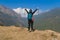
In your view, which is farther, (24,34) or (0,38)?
(24,34)

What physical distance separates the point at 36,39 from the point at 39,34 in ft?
4.88

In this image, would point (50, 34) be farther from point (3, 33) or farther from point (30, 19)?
point (3, 33)

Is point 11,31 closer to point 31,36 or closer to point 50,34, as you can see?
point 31,36

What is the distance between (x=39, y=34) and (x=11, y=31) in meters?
3.45

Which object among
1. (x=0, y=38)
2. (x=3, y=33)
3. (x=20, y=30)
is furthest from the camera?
(x=20, y=30)

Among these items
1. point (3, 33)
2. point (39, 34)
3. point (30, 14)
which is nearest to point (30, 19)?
point (30, 14)

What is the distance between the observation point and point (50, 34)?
23.4 meters

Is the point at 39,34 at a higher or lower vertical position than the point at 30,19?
lower

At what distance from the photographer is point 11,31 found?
931 inches

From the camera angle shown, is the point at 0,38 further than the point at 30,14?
No

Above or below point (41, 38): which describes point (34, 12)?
above

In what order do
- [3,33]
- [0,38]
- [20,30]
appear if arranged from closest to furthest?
[0,38] → [3,33] → [20,30]

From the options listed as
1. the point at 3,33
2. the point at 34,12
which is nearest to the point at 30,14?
the point at 34,12

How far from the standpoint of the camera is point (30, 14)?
23.0 m
